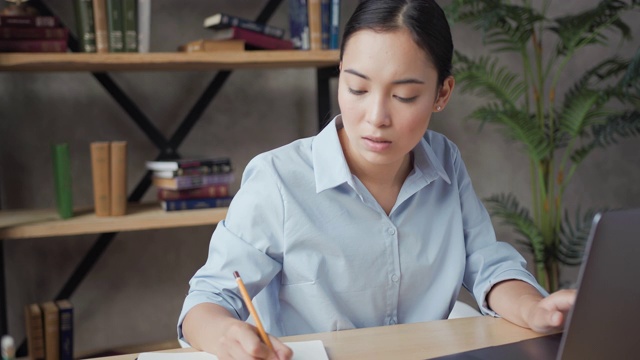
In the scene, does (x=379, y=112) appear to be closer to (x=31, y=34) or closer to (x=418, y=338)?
(x=418, y=338)

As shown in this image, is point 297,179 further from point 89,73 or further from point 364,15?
point 89,73

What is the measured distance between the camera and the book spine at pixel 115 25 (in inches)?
89.5

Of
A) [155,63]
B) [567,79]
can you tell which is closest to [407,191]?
[155,63]

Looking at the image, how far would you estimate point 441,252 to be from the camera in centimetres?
135

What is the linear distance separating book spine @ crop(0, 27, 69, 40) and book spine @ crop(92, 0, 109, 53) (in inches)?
3.9

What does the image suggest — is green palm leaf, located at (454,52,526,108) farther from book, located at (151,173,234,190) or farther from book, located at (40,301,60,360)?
book, located at (40,301,60,360)

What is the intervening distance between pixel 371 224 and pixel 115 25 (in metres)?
1.32

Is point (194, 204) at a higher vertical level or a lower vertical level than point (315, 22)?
lower

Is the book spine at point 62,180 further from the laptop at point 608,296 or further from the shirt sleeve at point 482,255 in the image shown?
the laptop at point 608,296

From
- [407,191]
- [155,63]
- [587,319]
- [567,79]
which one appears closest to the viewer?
[587,319]

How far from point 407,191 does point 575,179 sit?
2.16m

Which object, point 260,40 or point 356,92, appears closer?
point 356,92

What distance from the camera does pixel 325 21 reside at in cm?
248

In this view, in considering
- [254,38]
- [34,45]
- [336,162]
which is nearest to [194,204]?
[254,38]
